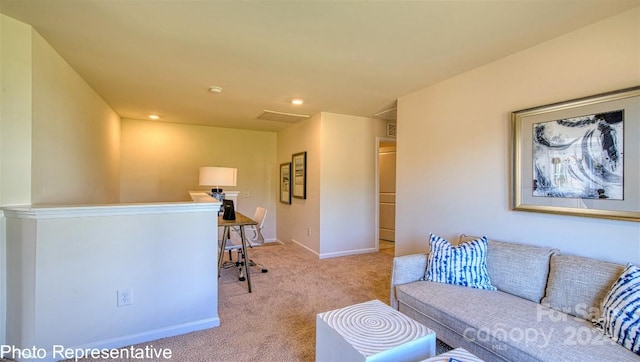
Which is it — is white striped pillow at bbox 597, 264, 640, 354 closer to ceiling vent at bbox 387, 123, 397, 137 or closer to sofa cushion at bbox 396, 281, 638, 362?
sofa cushion at bbox 396, 281, 638, 362

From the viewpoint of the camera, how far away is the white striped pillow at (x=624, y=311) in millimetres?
1378

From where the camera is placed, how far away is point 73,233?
1.94 metres

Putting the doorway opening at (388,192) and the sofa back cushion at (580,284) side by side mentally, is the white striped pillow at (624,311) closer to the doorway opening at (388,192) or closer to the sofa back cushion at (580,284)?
the sofa back cushion at (580,284)

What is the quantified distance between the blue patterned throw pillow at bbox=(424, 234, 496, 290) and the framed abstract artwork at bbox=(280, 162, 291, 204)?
3580 millimetres

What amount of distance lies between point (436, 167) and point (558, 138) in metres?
1.08

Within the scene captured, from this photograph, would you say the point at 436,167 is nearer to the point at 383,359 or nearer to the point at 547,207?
the point at 547,207

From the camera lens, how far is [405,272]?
2.31m

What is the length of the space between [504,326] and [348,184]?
10.4 feet

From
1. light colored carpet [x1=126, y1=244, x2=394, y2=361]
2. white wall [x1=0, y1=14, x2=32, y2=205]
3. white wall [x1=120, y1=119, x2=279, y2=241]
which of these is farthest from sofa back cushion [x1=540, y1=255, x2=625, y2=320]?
white wall [x1=120, y1=119, x2=279, y2=241]

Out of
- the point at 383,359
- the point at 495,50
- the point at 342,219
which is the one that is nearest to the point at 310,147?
the point at 342,219

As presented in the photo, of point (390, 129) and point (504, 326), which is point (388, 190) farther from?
point (504, 326)

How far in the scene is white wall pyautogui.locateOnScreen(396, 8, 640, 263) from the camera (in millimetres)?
1833

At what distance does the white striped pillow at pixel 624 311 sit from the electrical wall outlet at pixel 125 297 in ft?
9.70

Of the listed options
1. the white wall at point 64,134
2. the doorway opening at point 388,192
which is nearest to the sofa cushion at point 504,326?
the white wall at point 64,134
